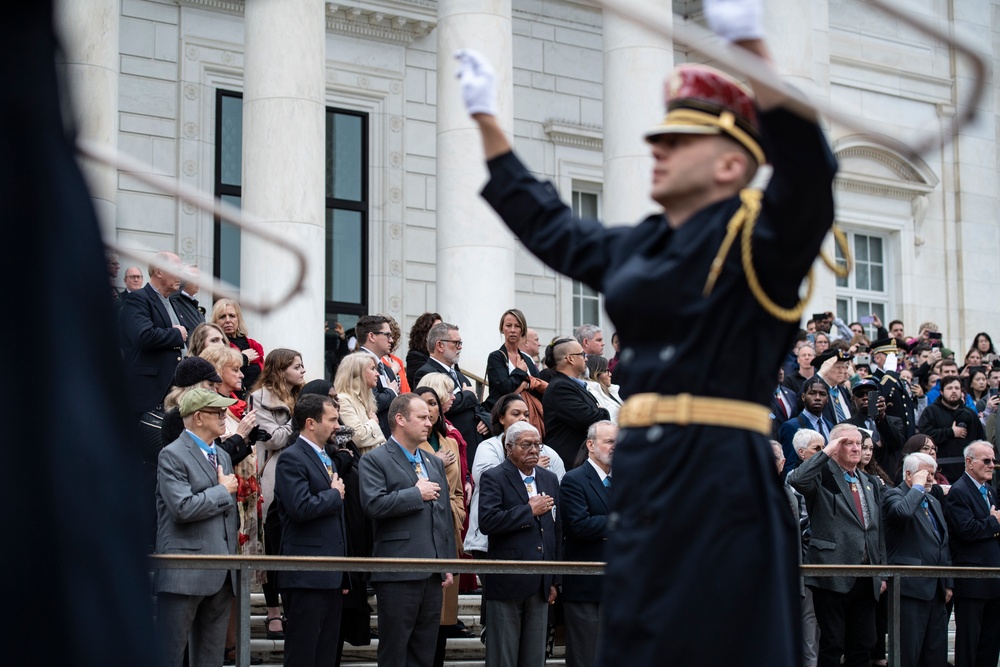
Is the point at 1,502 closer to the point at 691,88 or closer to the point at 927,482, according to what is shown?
the point at 691,88

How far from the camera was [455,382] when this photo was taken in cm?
1252

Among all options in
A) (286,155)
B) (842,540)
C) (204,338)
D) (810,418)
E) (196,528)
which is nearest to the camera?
(196,528)

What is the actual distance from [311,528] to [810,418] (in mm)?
6022

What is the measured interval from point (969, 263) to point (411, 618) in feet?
65.8

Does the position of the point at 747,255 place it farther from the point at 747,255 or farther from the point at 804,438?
the point at 804,438

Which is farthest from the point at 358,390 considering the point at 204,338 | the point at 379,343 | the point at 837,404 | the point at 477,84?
the point at 477,84

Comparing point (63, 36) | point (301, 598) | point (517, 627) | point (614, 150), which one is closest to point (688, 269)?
point (63, 36)

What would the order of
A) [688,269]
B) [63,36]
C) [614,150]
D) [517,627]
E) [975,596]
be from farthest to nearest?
[614,150]
[975,596]
[517,627]
[688,269]
[63,36]

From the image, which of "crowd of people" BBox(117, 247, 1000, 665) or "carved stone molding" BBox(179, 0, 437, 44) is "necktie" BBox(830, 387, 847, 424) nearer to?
"crowd of people" BBox(117, 247, 1000, 665)

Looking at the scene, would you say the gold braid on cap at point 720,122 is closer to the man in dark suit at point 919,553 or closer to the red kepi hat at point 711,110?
the red kepi hat at point 711,110

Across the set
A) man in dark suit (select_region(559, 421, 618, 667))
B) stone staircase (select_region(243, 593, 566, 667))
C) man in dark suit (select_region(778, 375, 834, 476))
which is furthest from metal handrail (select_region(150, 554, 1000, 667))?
man in dark suit (select_region(778, 375, 834, 476))

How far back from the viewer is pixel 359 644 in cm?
1023

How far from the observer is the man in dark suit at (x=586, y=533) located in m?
10.0

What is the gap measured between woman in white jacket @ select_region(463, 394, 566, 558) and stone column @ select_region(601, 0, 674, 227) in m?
6.76
